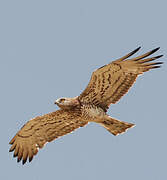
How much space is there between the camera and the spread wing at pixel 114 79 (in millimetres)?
13938

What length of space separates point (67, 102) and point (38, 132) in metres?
1.58

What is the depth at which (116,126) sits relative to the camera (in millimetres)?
14930

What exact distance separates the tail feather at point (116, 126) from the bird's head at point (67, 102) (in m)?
1.04

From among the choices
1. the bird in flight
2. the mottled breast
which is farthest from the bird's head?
the mottled breast

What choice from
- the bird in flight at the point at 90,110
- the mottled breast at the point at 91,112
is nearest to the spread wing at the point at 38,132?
the bird in flight at the point at 90,110

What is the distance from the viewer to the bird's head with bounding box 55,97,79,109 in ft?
47.7

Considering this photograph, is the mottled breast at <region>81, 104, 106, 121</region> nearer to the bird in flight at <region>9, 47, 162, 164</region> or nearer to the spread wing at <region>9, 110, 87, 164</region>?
the bird in flight at <region>9, 47, 162, 164</region>

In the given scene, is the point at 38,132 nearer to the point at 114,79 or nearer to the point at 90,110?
the point at 90,110

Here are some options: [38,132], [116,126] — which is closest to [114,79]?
[116,126]

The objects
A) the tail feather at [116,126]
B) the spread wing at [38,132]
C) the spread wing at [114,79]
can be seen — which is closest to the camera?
the spread wing at [114,79]

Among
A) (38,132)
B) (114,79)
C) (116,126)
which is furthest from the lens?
(38,132)

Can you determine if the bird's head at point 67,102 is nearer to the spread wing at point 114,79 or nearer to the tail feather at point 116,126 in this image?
the spread wing at point 114,79

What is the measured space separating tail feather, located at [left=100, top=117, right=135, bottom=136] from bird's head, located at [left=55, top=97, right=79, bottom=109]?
41.1 inches

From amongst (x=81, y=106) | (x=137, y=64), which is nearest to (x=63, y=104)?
(x=81, y=106)
